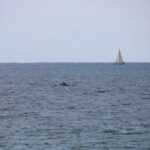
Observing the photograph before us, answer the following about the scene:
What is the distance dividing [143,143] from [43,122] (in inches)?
523

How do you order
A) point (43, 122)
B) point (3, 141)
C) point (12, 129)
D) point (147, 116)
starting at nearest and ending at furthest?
point (3, 141)
point (12, 129)
point (43, 122)
point (147, 116)

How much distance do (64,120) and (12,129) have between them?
7.06m

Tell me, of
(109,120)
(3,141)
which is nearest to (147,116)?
(109,120)

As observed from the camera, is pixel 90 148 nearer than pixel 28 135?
Yes

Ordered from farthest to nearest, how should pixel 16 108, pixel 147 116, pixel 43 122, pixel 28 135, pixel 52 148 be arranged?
pixel 16 108 < pixel 147 116 < pixel 43 122 < pixel 28 135 < pixel 52 148

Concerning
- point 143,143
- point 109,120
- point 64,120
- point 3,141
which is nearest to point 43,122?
point 64,120

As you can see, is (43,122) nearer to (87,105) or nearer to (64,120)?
(64,120)

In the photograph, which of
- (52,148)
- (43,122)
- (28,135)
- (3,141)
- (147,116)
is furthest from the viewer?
(147,116)

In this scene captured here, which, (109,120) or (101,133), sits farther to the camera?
(109,120)

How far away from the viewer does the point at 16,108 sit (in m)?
61.1

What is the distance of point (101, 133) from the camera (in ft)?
134

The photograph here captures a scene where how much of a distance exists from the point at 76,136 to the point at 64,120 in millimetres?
9477

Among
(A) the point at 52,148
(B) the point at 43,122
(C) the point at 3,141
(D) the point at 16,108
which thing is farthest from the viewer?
(D) the point at 16,108

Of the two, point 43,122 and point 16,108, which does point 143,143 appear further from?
point 16,108
